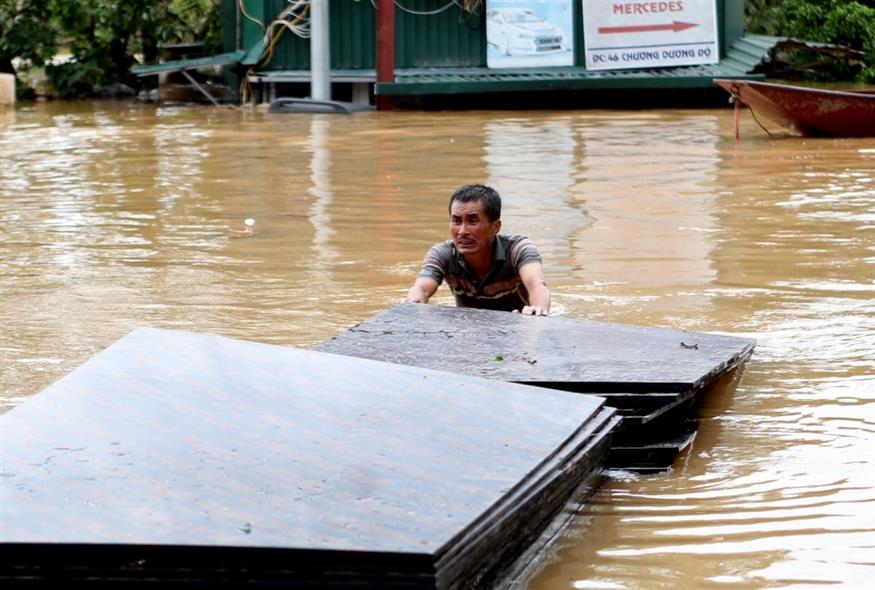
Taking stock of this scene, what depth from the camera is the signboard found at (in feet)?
66.4

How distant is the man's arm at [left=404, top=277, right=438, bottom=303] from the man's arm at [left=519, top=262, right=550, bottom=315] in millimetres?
416

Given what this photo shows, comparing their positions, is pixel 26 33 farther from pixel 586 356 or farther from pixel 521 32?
pixel 586 356

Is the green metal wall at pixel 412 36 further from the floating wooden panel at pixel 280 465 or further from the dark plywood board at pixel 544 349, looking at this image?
the floating wooden panel at pixel 280 465

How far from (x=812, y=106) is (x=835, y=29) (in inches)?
366

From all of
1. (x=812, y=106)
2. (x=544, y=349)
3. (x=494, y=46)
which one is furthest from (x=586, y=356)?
(x=494, y=46)

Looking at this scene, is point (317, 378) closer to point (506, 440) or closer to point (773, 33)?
point (506, 440)

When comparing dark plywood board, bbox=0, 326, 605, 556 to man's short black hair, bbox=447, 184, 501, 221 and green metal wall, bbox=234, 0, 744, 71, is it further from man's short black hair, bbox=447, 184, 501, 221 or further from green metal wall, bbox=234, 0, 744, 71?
green metal wall, bbox=234, 0, 744, 71

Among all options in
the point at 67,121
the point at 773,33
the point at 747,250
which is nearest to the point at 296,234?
the point at 747,250

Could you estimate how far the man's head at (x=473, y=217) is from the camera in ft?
19.6

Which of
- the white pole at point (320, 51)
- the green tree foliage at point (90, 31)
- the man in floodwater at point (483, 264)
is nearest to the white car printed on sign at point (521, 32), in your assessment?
the white pole at point (320, 51)

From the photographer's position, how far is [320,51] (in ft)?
63.4

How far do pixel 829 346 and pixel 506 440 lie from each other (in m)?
3.14

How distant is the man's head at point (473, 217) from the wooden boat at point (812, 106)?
905 cm


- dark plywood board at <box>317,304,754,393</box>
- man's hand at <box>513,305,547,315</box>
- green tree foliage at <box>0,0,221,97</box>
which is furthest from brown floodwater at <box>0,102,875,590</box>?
green tree foliage at <box>0,0,221,97</box>
